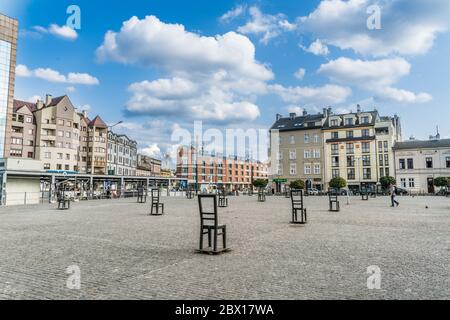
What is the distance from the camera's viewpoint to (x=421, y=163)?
61.5 meters

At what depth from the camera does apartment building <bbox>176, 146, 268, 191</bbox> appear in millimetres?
122750

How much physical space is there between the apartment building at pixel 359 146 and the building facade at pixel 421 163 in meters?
1.93

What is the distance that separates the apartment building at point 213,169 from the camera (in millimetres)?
122750

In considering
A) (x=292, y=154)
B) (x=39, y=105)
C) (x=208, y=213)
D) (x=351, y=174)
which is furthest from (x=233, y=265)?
(x=39, y=105)

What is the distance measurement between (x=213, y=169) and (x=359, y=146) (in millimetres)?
70112

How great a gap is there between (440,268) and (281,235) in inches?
196

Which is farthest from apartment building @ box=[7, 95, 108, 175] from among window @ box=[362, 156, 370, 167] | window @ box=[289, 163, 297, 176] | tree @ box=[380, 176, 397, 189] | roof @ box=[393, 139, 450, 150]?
roof @ box=[393, 139, 450, 150]

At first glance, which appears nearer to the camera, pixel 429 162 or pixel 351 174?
pixel 429 162

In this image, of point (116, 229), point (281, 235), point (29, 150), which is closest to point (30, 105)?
point (29, 150)

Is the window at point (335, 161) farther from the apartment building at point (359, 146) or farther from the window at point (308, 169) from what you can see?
the window at point (308, 169)

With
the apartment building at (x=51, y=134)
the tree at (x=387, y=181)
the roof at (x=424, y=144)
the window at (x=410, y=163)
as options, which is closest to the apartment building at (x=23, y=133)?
the apartment building at (x=51, y=134)

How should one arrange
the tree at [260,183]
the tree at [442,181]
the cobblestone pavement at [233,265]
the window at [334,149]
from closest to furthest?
the cobblestone pavement at [233,265]
the tree at [442,181]
the window at [334,149]
the tree at [260,183]

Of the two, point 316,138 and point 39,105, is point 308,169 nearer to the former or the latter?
point 316,138
